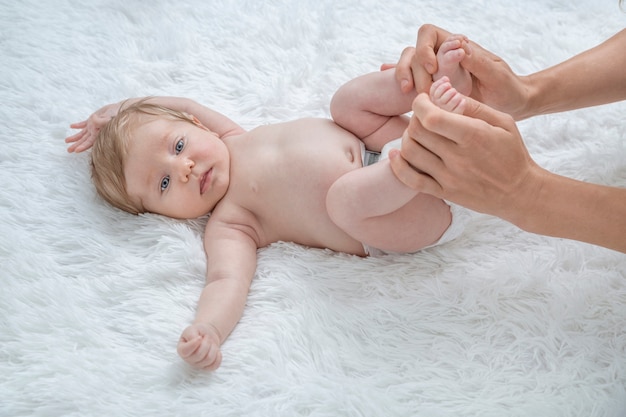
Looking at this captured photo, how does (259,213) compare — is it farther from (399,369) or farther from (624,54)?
(624,54)

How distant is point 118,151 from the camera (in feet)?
4.38

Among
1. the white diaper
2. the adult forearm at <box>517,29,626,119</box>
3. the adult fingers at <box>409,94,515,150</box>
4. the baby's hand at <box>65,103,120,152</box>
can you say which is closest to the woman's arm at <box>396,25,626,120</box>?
the adult forearm at <box>517,29,626,119</box>

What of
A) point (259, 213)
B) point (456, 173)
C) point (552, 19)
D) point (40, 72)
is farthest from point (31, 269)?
point (552, 19)

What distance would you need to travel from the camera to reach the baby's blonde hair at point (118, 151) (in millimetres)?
1338

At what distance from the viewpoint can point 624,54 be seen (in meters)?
1.29

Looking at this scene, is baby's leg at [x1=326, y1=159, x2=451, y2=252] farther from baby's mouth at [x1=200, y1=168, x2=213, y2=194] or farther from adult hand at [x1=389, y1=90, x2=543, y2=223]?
baby's mouth at [x1=200, y1=168, x2=213, y2=194]

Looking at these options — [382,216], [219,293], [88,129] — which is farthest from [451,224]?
[88,129]

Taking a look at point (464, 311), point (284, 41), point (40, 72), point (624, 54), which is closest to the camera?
point (464, 311)

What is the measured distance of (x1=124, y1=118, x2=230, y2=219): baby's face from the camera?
1308 millimetres

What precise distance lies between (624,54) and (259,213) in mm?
781

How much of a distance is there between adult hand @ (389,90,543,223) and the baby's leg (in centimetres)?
11

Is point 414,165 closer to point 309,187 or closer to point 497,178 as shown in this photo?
point 497,178

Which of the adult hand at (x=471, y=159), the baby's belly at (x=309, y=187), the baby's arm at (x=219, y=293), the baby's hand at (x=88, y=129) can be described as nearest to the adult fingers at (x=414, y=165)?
the adult hand at (x=471, y=159)

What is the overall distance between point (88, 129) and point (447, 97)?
2.81 ft
